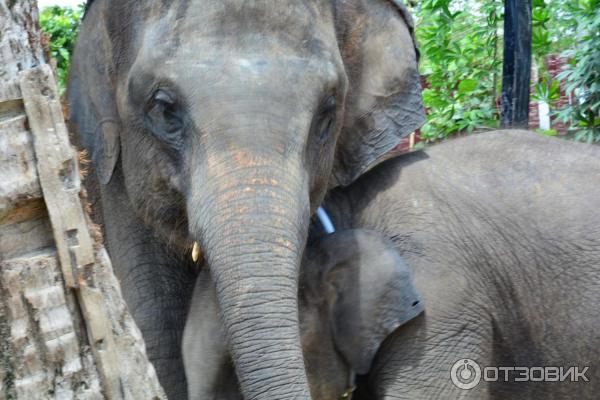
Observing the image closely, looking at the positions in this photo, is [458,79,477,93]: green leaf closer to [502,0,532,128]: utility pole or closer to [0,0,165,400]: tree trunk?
[502,0,532,128]: utility pole

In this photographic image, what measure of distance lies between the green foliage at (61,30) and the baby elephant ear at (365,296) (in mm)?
4065

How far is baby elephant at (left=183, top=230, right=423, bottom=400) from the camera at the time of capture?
14.4 feet

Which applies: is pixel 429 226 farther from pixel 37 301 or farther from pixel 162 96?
pixel 37 301

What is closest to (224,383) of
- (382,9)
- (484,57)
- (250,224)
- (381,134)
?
(250,224)

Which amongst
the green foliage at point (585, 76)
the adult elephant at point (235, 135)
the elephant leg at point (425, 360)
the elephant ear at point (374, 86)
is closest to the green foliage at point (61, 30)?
the green foliage at point (585, 76)

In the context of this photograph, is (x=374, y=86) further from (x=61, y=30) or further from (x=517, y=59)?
(x=61, y=30)

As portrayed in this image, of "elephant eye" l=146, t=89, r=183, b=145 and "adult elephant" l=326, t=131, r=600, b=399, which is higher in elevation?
"elephant eye" l=146, t=89, r=183, b=145

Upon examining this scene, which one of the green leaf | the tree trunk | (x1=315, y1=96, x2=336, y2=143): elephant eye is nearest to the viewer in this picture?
the tree trunk

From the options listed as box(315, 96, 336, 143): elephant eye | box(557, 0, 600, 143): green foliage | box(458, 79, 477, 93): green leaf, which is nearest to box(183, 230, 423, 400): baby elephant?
box(315, 96, 336, 143): elephant eye

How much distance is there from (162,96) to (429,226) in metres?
1.13

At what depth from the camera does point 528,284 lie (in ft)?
15.7

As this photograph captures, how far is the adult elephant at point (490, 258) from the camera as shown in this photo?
4496mm

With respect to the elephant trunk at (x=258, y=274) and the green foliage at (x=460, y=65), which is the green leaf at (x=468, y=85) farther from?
the elephant trunk at (x=258, y=274)

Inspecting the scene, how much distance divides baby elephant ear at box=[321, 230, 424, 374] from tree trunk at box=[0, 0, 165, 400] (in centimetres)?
142
